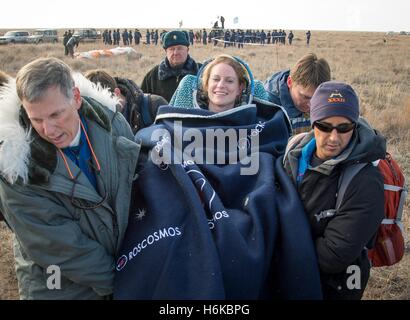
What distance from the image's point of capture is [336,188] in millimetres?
2068

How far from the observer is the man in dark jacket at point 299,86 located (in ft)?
10.6

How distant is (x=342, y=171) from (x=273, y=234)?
0.53 meters

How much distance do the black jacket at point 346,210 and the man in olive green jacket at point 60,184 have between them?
1086 millimetres

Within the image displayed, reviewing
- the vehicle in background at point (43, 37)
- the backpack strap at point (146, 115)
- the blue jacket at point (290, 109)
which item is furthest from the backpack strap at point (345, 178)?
the vehicle in background at point (43, 37)

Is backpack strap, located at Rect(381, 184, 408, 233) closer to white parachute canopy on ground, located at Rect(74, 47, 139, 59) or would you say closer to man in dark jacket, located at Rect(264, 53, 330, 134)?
man in dark jacket, located at Rect(264, 53, 330, 134)

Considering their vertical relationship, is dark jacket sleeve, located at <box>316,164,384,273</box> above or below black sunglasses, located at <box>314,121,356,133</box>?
below

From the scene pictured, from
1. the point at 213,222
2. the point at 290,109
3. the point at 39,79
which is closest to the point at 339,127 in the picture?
the point at 213,222

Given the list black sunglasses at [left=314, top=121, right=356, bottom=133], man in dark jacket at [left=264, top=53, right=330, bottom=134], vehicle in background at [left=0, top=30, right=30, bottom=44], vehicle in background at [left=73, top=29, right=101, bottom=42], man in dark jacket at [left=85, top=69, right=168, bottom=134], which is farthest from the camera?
vehicle in background at [left=73, top=29, right=101, bottom=42]

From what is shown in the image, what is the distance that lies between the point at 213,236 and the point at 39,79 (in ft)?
3.98

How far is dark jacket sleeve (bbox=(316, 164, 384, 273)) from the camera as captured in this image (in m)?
1.96

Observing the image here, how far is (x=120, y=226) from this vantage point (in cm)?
210

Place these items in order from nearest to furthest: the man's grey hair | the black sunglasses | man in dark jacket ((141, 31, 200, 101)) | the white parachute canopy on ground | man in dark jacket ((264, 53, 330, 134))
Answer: the man's grey hair → the black sunglasses → man in dark jacket ((264, 53, 330, 134)) → man in dark jacket ((141, 31, 200, 101)) → the white parachute canopy on ground

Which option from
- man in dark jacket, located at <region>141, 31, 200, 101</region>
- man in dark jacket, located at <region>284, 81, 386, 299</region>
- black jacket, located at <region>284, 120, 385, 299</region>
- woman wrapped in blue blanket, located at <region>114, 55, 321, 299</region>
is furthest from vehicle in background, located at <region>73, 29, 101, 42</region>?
black jacket, located at <region>284, 120, 385, 299</region>

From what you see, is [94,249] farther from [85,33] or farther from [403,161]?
[85,33]
